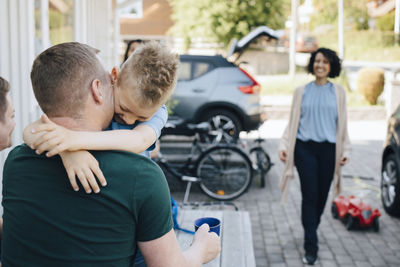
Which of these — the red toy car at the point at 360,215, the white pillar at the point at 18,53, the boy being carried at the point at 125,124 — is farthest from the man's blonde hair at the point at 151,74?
the red toy car at the point at 360,215

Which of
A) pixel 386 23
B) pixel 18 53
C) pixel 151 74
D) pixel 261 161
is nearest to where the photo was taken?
pixel 151 74

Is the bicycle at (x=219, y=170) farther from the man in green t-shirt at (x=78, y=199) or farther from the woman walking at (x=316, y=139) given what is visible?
the man in green t-shirt at (x=78, y=199)

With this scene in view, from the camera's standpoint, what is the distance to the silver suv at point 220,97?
9977mm

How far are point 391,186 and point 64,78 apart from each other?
5.41 m

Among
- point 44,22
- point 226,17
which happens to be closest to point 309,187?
point 44,22

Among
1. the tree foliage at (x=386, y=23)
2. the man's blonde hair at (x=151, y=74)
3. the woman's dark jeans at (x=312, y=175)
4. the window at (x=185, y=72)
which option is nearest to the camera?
the man's blonde hair at (x=151, y=74)

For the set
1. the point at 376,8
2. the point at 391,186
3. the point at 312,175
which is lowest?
the point at 391,186

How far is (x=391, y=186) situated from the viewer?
6.02 metres

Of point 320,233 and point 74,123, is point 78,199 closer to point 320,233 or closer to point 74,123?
point 74,123

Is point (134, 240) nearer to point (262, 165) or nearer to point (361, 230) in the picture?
point (361, 230)

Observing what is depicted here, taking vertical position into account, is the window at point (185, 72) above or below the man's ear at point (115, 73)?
above

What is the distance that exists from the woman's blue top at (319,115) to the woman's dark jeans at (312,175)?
0.07 m

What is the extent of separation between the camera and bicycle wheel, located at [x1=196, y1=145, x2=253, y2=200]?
266 inches

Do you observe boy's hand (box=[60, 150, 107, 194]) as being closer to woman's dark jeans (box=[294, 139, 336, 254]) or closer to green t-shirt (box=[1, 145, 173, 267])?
green t-shirt (box=[1, 145, 173, 267])
